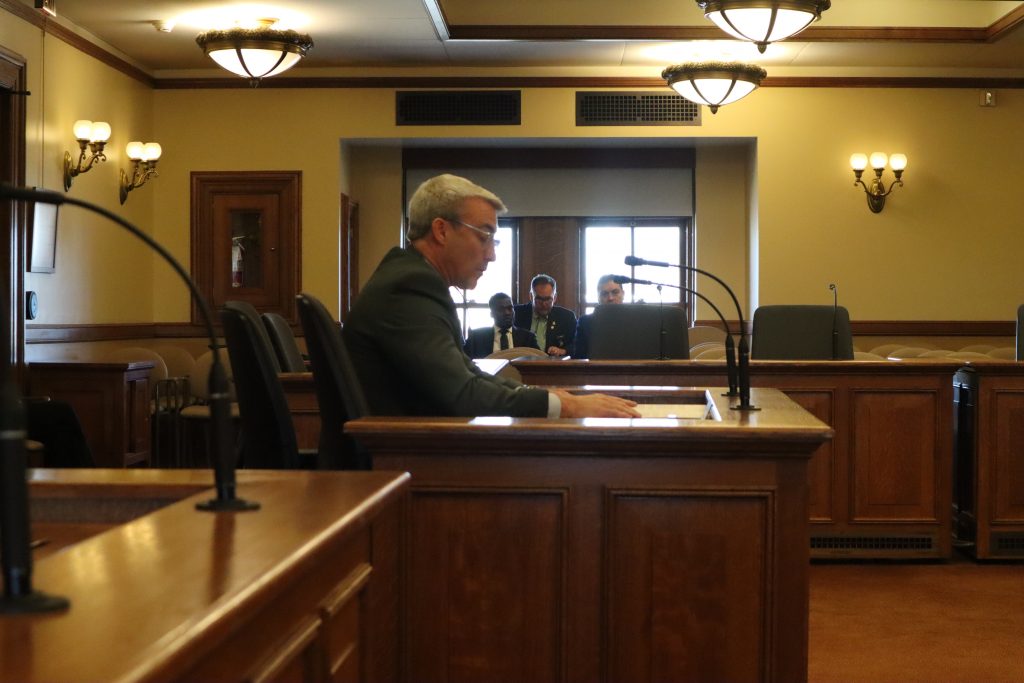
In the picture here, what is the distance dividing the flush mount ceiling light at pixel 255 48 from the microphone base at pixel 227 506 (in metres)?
6.33

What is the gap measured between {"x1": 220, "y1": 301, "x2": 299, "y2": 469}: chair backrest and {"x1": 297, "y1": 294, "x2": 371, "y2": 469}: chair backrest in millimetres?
184

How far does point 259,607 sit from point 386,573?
0.66 meters

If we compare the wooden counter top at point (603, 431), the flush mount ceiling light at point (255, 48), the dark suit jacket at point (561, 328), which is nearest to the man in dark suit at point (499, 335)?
the dark suit jacket at point (561, 328)

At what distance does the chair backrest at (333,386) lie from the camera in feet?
8.73

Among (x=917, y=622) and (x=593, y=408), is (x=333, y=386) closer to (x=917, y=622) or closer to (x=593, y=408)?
(x=593, y=408)

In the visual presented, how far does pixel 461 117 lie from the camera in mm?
9375

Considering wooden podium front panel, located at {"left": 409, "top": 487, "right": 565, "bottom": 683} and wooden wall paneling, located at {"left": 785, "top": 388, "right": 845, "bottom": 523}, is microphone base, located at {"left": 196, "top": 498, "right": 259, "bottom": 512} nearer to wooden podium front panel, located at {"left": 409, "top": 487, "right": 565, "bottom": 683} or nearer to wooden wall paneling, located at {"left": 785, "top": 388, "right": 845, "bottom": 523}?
wooden podium front panel, located at {"left": 409, "top": 487, "right": 565, "bottom": 683}

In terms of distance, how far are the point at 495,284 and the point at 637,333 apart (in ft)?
14.9

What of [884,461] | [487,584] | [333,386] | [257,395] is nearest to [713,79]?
[884,461]

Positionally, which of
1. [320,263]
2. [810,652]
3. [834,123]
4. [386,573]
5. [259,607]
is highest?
[834,123]

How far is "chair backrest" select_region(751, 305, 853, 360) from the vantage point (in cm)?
610

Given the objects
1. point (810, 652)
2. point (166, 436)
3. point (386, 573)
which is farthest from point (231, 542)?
point (166, 436)

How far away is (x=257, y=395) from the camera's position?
2.93 metres

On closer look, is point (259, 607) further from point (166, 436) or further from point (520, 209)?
point (520, 209)
